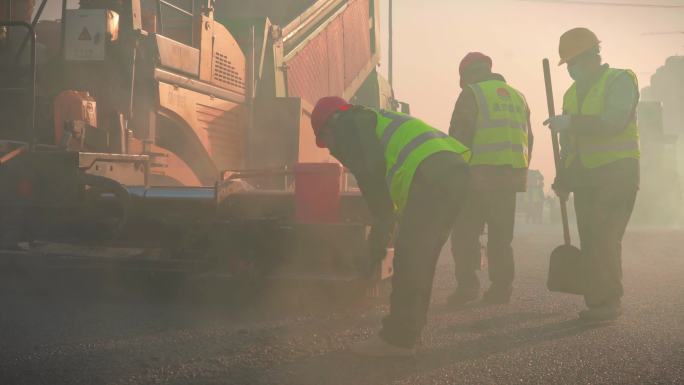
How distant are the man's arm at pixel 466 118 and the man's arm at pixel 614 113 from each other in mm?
698

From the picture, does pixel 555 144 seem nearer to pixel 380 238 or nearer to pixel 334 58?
pixel 380 238

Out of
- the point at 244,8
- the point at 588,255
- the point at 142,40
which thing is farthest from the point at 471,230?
the point at 244,8

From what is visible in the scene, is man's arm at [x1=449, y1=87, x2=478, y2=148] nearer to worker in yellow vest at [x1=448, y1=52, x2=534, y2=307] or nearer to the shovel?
worker in yellow vest at [x1=448, y1=52, x2=534, y2=307]

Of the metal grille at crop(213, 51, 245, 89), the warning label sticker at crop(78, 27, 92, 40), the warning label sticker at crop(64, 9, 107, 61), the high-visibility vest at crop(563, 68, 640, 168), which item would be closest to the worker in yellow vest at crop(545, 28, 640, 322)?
the high-visibility vest at crop(563, 68, 640, 168)

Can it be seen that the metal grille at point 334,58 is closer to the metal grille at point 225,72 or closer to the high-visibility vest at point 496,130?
the metal grille at point 225,72

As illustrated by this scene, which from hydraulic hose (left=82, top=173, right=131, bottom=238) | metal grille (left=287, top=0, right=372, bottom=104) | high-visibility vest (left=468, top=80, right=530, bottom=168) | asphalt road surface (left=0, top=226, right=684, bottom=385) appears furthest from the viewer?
metal grille (left=287, top=0, right=372, bottom=104)

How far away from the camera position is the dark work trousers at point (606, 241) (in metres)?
4.38

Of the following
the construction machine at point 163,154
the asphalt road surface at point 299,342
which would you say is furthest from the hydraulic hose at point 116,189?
the asphalt road surface at point 299,342

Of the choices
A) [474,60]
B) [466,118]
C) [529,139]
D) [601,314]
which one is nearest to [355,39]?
[474,60]

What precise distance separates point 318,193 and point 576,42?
1.96 metres

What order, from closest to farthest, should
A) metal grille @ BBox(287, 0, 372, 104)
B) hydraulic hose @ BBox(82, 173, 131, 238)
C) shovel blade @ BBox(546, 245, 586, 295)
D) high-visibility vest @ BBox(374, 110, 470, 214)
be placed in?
high-visibility vest @ BBox(374, 110, 470, 214) < shovel blade @ BBox(546, 245, 586, 295) < hydraulic hose @ BBox(82, 173, 131, 238) < metal grille @ BBox(287, 0, 372, 104)

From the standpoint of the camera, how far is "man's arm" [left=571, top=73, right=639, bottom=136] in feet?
14.7

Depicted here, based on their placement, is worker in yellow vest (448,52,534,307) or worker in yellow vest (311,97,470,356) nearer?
worker in yellow vest (311,97,470,356)

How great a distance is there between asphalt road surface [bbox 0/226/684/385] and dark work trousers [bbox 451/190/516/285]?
9.9 inches
